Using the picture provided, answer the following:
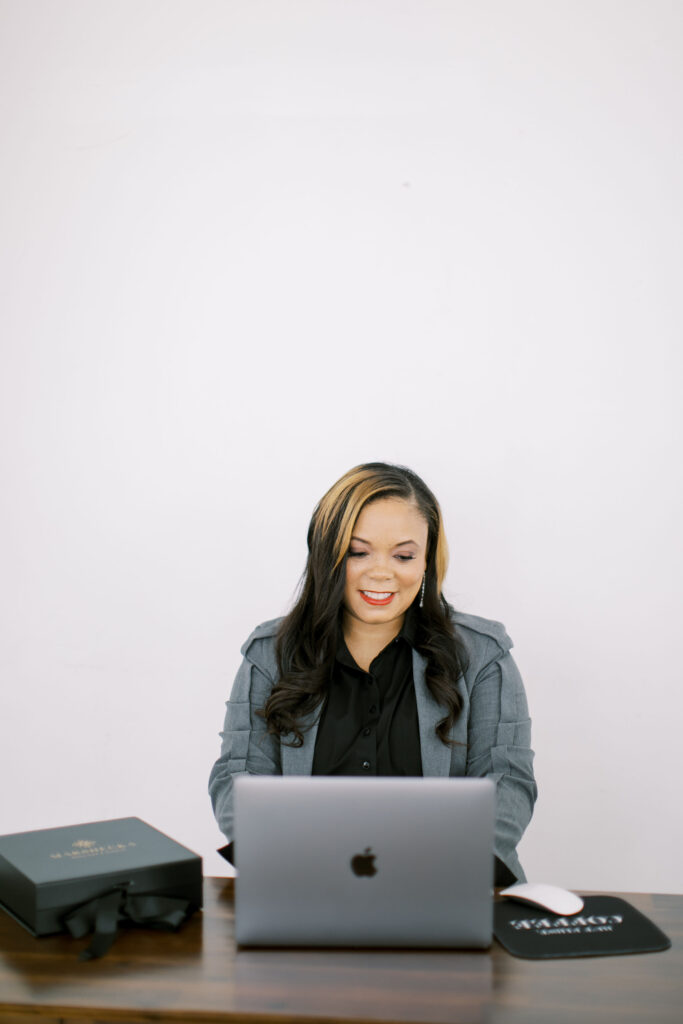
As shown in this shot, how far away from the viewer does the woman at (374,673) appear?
2.02 meters

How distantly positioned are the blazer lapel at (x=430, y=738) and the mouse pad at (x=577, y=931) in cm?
58

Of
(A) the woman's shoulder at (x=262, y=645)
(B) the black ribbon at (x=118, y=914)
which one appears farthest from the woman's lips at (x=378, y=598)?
(B) the black ribbon at (x=118, y=914)

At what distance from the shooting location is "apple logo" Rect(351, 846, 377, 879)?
1216 mm

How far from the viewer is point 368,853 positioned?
1.22 meters

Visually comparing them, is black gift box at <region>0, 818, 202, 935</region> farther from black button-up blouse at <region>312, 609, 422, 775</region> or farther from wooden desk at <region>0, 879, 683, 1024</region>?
black button-up blouse at <region>312, 609, 422, 775</region>

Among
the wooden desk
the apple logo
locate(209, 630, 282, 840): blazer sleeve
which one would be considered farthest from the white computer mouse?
locate(209, 630, 282, 840): blazer sleeve

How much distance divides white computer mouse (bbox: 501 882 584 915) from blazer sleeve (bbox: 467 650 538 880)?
350 mm

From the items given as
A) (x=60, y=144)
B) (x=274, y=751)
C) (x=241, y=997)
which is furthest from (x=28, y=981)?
(x=60, y=144)

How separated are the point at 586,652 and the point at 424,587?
601 millimetres

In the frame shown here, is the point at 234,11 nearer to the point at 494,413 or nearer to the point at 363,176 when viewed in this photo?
the point at 363,176

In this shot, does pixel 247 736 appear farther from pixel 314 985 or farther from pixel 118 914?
pixel 314 985

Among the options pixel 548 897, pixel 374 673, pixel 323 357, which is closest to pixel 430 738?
pixel 374 673

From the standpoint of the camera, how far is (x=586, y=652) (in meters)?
2.49

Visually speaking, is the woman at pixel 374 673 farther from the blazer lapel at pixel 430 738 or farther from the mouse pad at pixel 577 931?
the mouse pad at pixel 577 931
